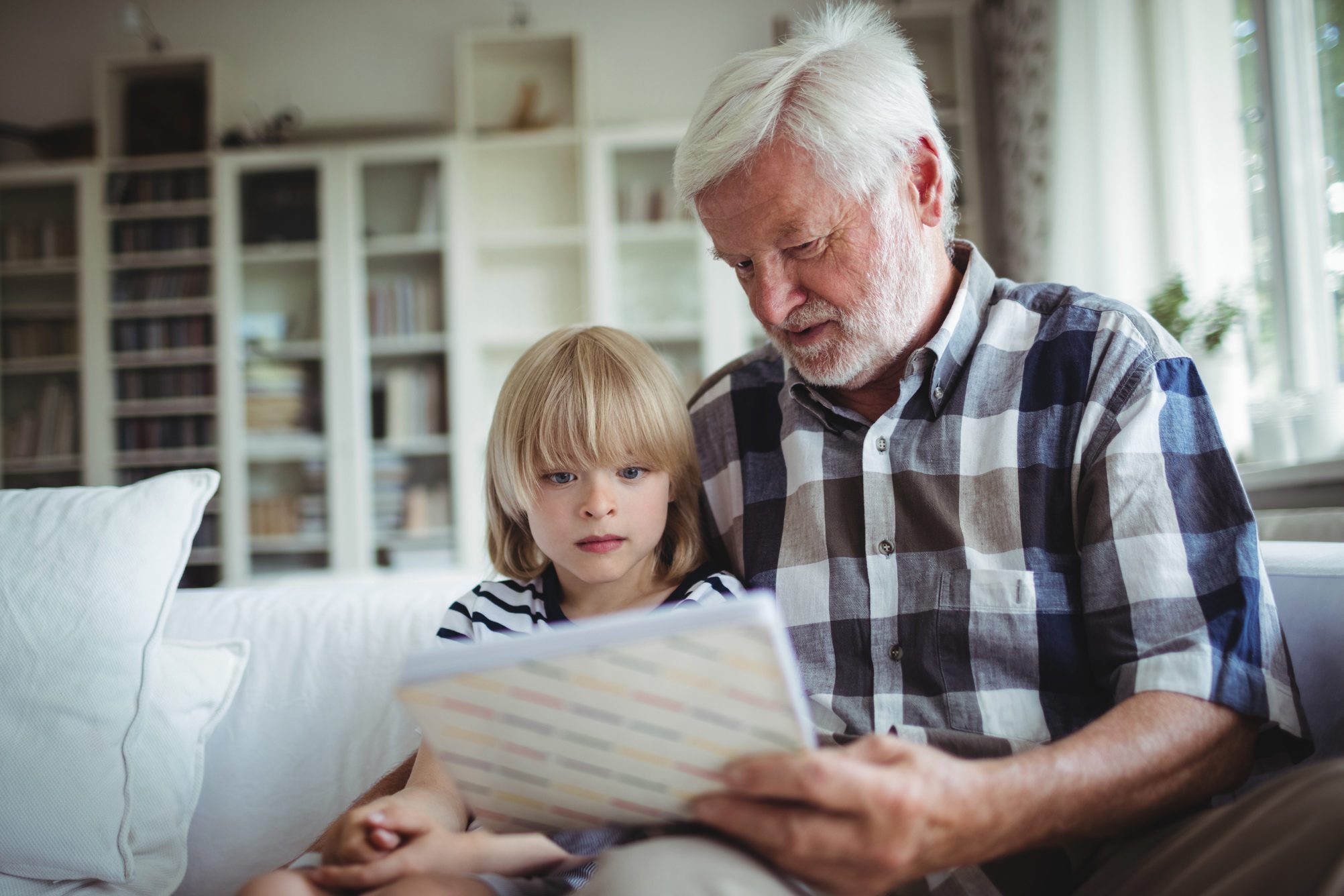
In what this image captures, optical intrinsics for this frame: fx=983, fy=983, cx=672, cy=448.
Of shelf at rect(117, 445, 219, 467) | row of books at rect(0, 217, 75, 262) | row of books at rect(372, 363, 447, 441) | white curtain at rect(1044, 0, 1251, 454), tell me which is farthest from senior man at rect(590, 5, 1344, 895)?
row of books at rect(0, 217, 75, 262)

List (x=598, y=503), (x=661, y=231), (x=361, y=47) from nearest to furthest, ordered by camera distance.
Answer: (x=598, y=503), (x=661, y=231), (x=361, y=47)

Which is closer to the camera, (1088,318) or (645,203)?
(1088,318)

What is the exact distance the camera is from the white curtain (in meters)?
2.48

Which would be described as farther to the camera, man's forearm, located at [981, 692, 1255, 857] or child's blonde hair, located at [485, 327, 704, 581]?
child's blonde hair, located at [485, 327, 704, 581]

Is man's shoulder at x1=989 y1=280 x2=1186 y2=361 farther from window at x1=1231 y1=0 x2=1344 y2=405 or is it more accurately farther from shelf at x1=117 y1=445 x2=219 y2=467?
shelf at x1=117 y1=445 x2=219 y2=467

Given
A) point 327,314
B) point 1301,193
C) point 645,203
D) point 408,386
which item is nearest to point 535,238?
point 645,203

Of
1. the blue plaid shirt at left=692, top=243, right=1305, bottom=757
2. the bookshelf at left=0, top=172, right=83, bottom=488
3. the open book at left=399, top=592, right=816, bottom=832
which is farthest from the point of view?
the bookshelf at left=0, top=172, right=83, bottom=488

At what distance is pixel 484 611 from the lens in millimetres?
1112

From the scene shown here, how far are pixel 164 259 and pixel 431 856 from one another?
3.96m

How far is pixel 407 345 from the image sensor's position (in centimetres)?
404

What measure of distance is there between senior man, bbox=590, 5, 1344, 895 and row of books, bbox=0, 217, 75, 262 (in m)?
3.96

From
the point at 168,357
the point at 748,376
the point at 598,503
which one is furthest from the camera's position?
the point at 168,357

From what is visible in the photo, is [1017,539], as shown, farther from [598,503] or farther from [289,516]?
[289,516]

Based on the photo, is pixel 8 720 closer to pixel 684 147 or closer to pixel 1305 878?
pixel 684 147
